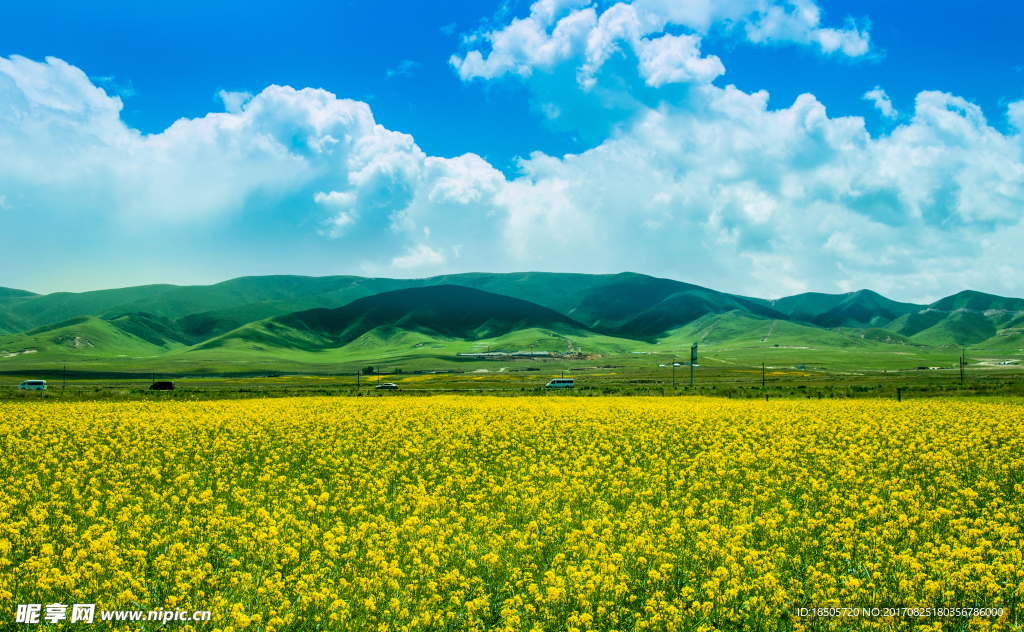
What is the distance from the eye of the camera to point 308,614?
7.49 metres

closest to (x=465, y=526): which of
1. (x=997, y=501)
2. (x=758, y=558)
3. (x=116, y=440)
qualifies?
(x=758, y=558)

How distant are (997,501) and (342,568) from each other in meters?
11.5

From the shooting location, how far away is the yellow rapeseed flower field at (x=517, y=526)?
7.60 meters

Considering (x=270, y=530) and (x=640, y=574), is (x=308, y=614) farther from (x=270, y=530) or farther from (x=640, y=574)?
(x=640, y=574)
